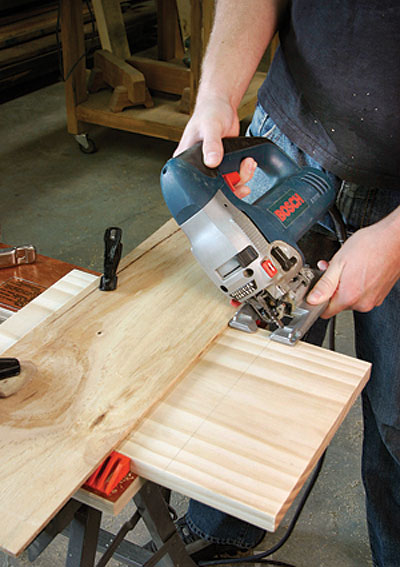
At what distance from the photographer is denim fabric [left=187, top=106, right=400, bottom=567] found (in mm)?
1424

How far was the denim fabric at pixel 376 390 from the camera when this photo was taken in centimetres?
142

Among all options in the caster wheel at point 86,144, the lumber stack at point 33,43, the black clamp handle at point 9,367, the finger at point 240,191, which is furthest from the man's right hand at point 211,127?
the lumber stack at point 33,43

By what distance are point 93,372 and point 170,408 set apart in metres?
0.15

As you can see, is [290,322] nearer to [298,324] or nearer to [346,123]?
[298,324]

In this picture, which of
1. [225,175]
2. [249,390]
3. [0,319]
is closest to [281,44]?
[225,175]

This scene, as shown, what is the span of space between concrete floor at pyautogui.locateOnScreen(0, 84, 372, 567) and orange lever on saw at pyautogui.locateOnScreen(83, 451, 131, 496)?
1083mm

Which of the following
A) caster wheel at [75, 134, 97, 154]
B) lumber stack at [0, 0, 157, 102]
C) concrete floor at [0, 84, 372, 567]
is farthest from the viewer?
lumber stack at [0, 0, 157, 102]

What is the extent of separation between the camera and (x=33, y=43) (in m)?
5.63

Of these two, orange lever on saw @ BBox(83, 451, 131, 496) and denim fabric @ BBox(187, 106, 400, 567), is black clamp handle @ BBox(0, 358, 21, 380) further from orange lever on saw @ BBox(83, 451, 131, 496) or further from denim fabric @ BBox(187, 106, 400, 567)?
denim fabric @ BBox(187, 106, 400, 567)

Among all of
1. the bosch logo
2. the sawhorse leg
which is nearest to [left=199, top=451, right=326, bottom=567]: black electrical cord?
the sawhorse leg

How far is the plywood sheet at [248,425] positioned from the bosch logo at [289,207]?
0.27m

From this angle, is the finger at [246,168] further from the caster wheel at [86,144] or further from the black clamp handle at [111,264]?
the caster wheel at [86,144]

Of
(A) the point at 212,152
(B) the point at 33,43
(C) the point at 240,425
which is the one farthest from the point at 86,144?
(C) the point at 240,425

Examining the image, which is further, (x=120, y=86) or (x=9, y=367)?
(x=120, y=86)
